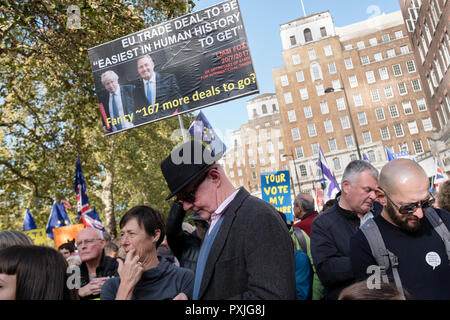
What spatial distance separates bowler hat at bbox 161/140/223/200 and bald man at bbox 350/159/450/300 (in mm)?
1111

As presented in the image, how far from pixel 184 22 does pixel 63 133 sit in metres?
7.51

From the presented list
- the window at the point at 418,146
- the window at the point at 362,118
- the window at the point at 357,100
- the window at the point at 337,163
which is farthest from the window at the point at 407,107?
the window at the point at 337,163

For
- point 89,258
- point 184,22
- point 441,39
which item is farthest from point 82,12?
point 441,39

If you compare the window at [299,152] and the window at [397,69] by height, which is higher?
the window at [397,69]

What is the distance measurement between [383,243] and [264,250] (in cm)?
101

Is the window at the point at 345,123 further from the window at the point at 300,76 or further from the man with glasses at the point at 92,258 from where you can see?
the man with glasses at the point at 92,258

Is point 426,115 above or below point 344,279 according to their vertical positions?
above

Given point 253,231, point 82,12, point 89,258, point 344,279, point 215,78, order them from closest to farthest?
point 253,231 → point 344,279 → point 89,258 → point 215,78 → point 82,12

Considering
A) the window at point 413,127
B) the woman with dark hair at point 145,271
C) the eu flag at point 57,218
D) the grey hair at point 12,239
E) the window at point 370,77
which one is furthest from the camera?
the window at point 370,77

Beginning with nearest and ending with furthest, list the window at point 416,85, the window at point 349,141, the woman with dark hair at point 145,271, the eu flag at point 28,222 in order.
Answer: the woman with dark hair at point 145,271 < the eu flag at point 28,222 < the window at point 416,85 < the window at point 349,141

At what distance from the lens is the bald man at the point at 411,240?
230 cm
